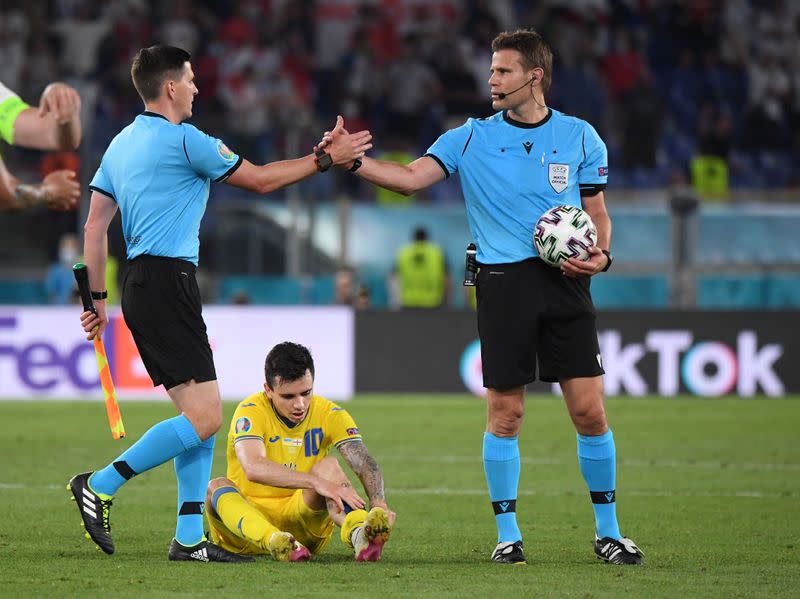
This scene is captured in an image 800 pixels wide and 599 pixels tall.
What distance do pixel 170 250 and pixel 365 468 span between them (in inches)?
50.3

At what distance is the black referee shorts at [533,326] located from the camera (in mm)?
6574

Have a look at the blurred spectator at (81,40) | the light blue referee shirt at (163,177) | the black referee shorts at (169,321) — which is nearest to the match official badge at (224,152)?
the light blue referee shirt at (163,177)

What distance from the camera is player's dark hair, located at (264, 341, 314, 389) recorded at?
21.8 ft

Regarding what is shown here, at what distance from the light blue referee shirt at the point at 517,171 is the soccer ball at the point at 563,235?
104 millimetres

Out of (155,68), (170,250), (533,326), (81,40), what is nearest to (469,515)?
(533,326)

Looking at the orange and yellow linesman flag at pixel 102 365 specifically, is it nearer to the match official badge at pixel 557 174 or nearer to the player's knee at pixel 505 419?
the player's knee at pixel 505 419

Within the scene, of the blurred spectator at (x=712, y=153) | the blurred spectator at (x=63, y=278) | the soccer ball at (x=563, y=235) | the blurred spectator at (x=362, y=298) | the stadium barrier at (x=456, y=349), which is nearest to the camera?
the soccer ball at (x=563, y=235)

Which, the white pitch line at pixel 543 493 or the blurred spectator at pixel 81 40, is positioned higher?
the blurred spectator at pixel 81 40

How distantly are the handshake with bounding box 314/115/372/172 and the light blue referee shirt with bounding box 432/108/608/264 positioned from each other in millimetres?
374

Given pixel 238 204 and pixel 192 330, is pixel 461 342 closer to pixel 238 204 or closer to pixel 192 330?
pixel 238 204

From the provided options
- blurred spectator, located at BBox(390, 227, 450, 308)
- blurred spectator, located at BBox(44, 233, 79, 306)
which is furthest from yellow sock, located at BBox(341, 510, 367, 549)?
blurred spectator, located at BBox(44, 233, 79, 306)

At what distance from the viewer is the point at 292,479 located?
645cm

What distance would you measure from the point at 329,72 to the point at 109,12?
3.38 metres

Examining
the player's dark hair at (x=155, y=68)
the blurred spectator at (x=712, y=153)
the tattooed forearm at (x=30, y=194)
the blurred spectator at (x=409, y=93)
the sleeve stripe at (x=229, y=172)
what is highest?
the blurred spectator at (x=409, y=93)
